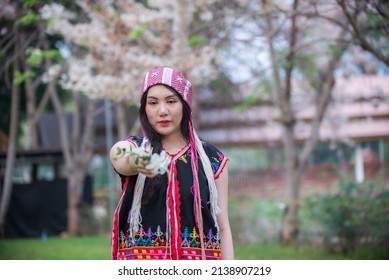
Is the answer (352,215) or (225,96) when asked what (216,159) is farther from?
(225,96)

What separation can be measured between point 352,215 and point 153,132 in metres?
5.54

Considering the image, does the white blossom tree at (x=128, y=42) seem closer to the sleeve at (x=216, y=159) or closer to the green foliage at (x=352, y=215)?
the green foliage at (x=352, y=215)

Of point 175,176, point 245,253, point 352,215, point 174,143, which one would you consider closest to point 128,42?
point 245,253

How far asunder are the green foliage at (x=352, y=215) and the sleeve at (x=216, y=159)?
16.5ft

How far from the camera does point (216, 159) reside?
2.48 metres

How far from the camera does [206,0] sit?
7863 millimetres

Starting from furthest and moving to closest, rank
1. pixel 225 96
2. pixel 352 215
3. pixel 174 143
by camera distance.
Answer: pixel 225 96, pixel 352 215, pixel 174 143

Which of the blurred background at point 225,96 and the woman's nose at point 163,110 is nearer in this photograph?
the woman's nose at point 163,110

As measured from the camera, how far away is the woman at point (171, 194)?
2352 mm

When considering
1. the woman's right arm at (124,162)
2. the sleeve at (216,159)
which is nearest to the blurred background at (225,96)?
the sleeve at (216,159)

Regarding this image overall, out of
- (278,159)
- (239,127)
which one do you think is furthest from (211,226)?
(278,159)

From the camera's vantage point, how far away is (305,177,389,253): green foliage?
721 cm

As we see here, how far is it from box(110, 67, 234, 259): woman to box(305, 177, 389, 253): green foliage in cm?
509

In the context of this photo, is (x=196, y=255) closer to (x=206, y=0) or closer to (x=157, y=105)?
(x=157, y=105)
